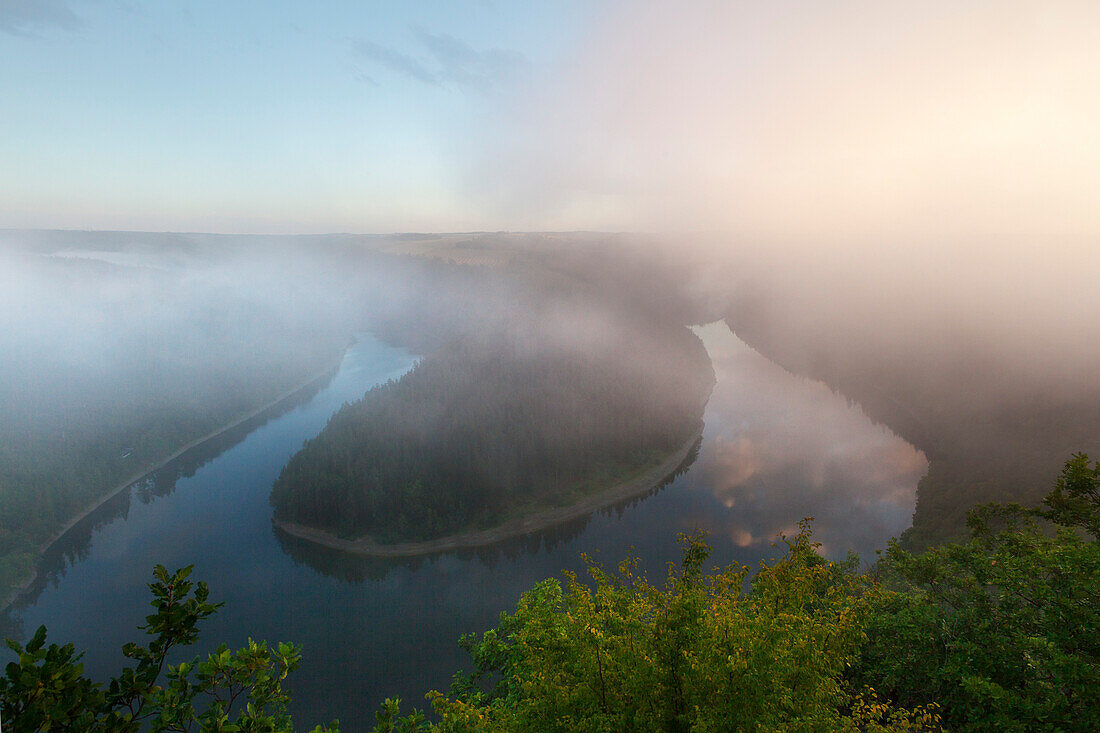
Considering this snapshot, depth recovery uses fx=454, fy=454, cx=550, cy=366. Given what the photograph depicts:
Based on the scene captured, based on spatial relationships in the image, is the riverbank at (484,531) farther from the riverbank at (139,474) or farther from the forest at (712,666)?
the forest at (712,666)

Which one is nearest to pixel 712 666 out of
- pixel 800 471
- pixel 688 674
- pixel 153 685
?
pixel 688 674

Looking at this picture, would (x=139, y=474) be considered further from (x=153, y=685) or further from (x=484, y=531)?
(x=153, y=685)

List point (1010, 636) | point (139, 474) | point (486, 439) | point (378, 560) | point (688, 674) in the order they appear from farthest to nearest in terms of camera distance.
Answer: point (139, 474)
point (486, 439)
point (378, 560)
point (1010, 636)
point (688, 674)

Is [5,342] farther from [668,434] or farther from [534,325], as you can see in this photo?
[668,434]

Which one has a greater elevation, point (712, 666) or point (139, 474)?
point (712, 666)

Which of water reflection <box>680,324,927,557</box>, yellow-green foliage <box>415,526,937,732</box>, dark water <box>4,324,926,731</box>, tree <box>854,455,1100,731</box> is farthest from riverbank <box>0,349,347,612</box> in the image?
tree <box>854,455,1100,731</box>

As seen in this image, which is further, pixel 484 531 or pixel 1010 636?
pixel 484 531

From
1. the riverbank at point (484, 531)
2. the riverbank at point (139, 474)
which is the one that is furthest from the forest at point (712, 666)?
the riverbank at point (139, 474)
